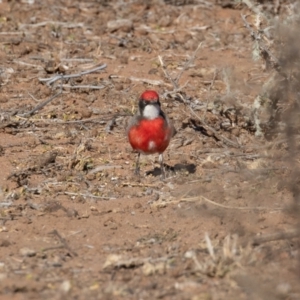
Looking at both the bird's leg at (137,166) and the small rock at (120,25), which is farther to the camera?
the small rock at (120,25)

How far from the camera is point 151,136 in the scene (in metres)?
8.25

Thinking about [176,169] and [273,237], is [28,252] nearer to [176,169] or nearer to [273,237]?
[273,237]

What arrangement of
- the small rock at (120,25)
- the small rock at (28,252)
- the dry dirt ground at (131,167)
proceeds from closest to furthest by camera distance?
1. the dry dirt ground at (131,167)
2. the small rock at (28,252)
3. the small rock at (120,25)

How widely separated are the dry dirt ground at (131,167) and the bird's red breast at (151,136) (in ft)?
0.89

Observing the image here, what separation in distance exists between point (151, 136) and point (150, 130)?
0.25 feet

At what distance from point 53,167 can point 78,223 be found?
1.41 m

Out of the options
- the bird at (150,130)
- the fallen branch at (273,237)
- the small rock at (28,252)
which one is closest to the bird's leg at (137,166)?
the bird at (150,130)

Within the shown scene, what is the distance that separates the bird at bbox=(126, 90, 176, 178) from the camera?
325 inches

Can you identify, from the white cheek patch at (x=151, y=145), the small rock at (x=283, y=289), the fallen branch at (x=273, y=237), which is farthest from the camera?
the white cheek patch at (x=151, y=145)

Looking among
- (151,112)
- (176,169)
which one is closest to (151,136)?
(151,112)

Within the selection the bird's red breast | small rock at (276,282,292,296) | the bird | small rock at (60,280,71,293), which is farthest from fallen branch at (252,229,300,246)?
the bird's red breast

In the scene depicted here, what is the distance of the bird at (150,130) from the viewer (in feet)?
27.1

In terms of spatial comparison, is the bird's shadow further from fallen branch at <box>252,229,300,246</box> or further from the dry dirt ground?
fallen branch at <box>252,229,300,246</box>

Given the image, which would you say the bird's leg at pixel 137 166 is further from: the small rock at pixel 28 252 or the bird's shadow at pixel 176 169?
the small rock at pixel 28 252
